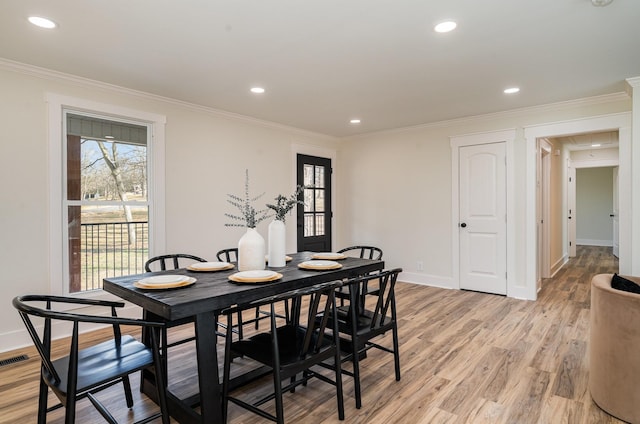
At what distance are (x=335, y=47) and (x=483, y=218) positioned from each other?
3411 millimetres

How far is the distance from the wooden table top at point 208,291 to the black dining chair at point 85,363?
11 cm

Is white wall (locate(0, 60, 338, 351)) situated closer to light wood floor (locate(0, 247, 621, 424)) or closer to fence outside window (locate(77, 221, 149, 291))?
fence outside window (locate(77, 221, 149, 291))

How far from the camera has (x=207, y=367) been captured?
1.84m

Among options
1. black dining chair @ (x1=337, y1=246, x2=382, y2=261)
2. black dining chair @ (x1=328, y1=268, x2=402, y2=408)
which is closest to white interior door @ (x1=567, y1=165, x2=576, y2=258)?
black dining chair @ (x1=337, y1=246, x2=382, y2=261)

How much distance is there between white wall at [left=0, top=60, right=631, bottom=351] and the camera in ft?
10.1

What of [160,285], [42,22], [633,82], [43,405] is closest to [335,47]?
[42,22]

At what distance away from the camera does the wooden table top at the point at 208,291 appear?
1.74 metres

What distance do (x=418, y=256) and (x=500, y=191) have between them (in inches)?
60.8

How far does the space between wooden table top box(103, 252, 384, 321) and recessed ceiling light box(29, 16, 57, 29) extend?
1.77 m

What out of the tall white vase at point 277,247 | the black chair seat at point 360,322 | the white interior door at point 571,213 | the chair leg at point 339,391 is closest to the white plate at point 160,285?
the tall white vase at point 277,247

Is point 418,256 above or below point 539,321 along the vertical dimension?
above

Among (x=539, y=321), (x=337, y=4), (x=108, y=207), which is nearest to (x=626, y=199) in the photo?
(x=539, y=321)

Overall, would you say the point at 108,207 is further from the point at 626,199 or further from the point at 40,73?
the point at 626,199

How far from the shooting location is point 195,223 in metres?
4.33
